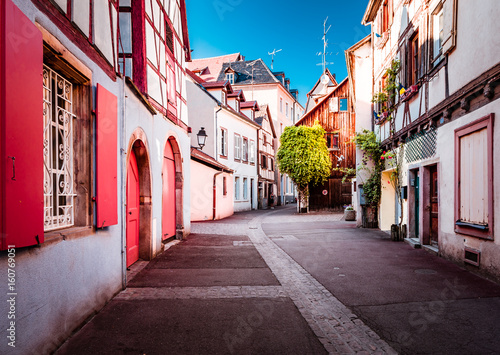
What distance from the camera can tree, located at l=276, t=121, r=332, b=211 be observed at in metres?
25.8

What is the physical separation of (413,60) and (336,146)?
1698cm

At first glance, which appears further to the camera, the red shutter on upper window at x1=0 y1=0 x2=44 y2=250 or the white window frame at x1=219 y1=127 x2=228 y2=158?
the white window frame at x1=219 y1=127 x2=228 y2=158

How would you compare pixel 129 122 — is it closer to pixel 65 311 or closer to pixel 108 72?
pixel 108 72

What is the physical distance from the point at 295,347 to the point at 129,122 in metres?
4.51

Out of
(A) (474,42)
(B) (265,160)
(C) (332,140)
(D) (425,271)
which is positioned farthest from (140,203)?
(B) (265,160)

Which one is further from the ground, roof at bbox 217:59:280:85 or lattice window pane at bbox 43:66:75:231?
roof at bbox 217:59:280:85

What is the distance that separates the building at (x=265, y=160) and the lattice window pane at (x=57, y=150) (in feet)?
89.7

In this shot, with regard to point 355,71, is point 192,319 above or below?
below

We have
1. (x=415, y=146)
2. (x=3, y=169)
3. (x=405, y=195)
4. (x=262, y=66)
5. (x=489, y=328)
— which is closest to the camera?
(x=3, y=169)

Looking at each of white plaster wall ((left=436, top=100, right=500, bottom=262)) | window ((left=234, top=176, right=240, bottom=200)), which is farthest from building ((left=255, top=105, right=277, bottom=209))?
white plaster wall ((left=436, top=100, right=500, bottom=262))

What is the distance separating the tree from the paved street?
17.3 m

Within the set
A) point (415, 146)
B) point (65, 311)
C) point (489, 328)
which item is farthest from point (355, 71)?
point (65, 311)

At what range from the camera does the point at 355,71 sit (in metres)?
15.9

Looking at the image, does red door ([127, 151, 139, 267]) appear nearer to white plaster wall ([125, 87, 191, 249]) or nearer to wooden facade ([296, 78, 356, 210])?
white plaster wall ([125, 87, 191, 249])
